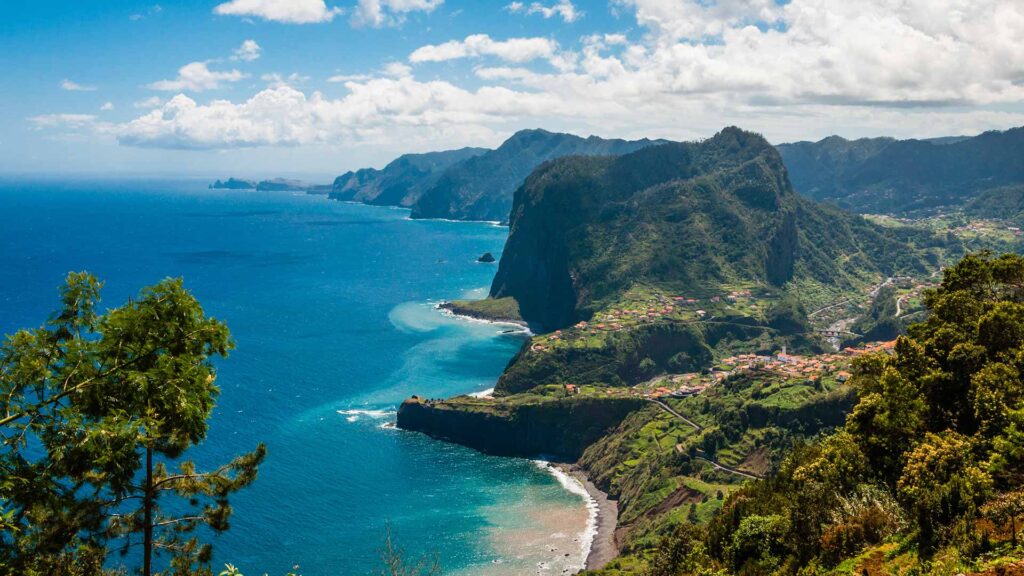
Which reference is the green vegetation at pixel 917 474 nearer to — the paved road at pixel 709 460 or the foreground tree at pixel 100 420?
the foreground tree at pixel 100 420

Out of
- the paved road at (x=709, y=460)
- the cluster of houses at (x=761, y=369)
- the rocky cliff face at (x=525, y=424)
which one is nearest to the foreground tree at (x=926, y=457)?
the paved road at (x=709, y=460)

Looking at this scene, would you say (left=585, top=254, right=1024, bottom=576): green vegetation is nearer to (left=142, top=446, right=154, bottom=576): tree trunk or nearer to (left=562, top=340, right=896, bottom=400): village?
(left=142, top=446, right=154, bottom=576): tree trunk

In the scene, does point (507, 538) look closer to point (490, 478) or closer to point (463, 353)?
point (490, 478)

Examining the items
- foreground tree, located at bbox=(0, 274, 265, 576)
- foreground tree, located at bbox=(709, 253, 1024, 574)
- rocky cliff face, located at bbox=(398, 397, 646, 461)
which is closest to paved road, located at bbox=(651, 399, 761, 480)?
rocky cliff face, located at bbox=(398, 397, 646, 461)

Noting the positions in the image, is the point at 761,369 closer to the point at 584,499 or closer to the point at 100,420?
the point at 584,499

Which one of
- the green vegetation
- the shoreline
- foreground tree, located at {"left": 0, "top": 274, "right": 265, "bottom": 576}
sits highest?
foreground tree, located at {"left": 0, "top": 274, "right": 265, "bottom": 576}

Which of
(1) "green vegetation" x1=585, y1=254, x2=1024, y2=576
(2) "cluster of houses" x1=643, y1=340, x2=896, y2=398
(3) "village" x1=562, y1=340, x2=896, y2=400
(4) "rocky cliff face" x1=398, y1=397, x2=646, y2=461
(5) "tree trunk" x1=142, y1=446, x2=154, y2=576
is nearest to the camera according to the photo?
(5) "tree trunk" x1=142, y1=446, x2=154, y2=576

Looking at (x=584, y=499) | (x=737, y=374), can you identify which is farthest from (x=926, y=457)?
(x=737, y=374)

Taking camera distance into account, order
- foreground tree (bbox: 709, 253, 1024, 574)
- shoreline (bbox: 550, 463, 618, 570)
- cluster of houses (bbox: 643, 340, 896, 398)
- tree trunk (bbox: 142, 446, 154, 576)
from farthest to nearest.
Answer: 1. cluster of houses (bbox: 643, 340, 896, 398)
2. shoreline (bbox: 550, 463, 618, 570)
3. foreground tree (bbox: 709, 253, 1024, 574)
4. tree trunk (bbox: 142, 446, 154, 576)
